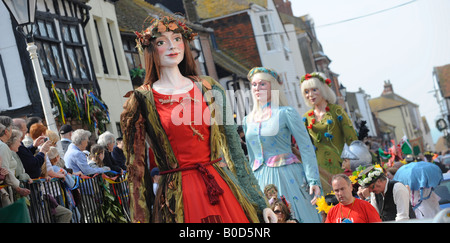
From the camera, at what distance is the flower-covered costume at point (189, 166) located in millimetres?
4227

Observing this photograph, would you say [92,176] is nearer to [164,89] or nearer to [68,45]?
[164,89]

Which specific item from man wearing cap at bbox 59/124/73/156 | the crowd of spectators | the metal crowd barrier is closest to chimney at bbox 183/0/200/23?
the crowd of spectators

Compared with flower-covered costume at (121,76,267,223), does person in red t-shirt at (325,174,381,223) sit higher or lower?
lower

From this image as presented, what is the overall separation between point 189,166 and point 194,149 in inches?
4.4

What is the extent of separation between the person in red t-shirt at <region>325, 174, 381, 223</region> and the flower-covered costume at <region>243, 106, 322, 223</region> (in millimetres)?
635

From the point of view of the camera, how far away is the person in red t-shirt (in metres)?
5.88

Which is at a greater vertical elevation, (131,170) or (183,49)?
(183,49)

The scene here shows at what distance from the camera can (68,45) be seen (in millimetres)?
18812

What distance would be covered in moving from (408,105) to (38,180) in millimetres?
97371

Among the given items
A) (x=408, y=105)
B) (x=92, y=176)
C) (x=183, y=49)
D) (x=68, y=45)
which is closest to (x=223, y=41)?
(x=68, y=45)

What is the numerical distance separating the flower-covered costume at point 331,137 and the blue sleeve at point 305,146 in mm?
A: 1498

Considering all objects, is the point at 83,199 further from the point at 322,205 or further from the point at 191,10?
the point at 191,10

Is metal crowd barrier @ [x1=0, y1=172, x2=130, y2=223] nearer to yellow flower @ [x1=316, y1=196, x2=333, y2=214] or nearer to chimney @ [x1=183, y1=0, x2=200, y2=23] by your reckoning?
yellow flower @ [x1=316, y1=196, x2=333, y2=214]
